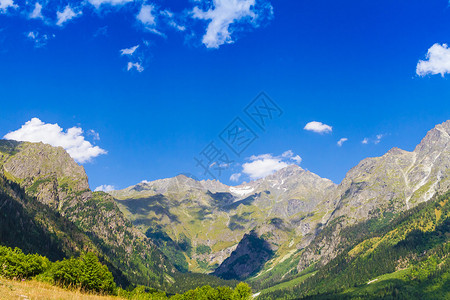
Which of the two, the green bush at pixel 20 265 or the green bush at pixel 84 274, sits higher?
the green bush at pixel 20 265

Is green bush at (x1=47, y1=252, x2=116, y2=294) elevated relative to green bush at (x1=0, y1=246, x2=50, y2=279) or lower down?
lower down

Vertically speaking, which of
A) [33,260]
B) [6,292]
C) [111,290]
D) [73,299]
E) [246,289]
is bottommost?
[246,289]

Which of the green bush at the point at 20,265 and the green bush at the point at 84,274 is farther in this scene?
the green bush at the point at 84,274

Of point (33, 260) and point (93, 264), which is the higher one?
point (33, 260)

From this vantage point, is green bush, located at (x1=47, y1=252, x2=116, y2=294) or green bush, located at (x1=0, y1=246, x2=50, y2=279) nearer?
green bush, located at (x1=0, y1=246, x2=50, y2=279)

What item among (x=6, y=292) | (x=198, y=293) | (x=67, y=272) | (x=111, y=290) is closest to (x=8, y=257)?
(x=67, y=272)

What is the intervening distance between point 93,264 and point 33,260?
74.7 feet

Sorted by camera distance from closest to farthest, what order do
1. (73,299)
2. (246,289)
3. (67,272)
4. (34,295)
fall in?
1. (34,295)
2. (73,299)
3. (67,272)
4. (246,289)

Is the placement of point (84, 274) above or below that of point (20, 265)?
below

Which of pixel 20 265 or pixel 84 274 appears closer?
pixel 20 265

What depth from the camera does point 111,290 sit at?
9681 centimetres

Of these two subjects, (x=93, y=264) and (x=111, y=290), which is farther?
(x=111, y=290)

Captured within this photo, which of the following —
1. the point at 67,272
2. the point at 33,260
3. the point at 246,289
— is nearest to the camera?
the point at 67,272

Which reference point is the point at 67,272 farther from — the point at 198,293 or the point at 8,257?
the point at 198,293
